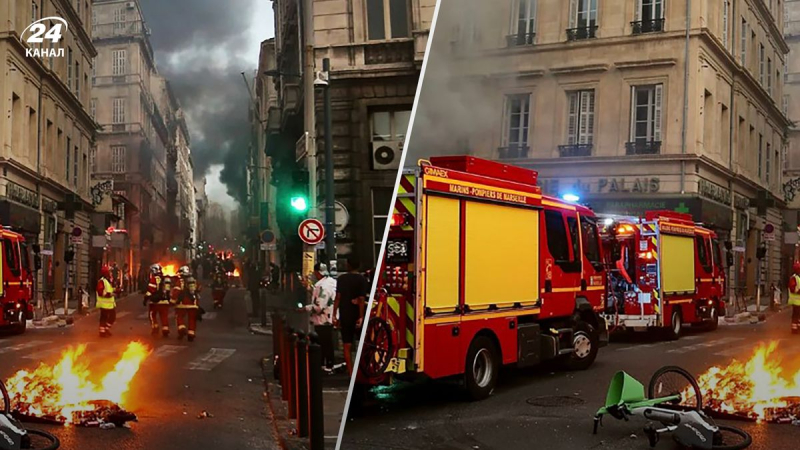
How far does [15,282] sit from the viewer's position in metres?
2.19

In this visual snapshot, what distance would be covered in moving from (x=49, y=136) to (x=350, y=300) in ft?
3.53

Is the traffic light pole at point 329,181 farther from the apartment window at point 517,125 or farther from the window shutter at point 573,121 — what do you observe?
the window shutter at point 573,121

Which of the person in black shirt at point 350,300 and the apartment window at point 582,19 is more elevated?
the apartment window at point 582,19

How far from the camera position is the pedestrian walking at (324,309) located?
6.37ft

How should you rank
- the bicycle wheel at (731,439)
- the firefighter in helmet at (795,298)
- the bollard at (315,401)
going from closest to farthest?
the bicycle wheel at (731,439)
the firefighter in helmet at (795,298)
the bollard at (315,401)

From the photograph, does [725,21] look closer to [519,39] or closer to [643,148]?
[643,148]

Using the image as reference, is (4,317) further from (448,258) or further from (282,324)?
(448,258)

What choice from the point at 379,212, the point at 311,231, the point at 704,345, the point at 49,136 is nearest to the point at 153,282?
the point at 49,136

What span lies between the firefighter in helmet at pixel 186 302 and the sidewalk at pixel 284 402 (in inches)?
7.0

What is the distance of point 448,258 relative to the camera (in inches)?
66.1

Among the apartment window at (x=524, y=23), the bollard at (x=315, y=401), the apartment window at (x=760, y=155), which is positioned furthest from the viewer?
the bollard at (x=315, y=401)

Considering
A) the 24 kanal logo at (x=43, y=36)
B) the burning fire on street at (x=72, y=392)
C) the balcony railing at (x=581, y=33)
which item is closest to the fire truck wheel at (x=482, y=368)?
the balcony railing at (x=581, y=33)

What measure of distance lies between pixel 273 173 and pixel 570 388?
3.25ft

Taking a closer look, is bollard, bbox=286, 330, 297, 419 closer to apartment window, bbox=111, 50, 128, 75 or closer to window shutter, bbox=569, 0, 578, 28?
apartment window, bbox=111, 50, 128, 75
